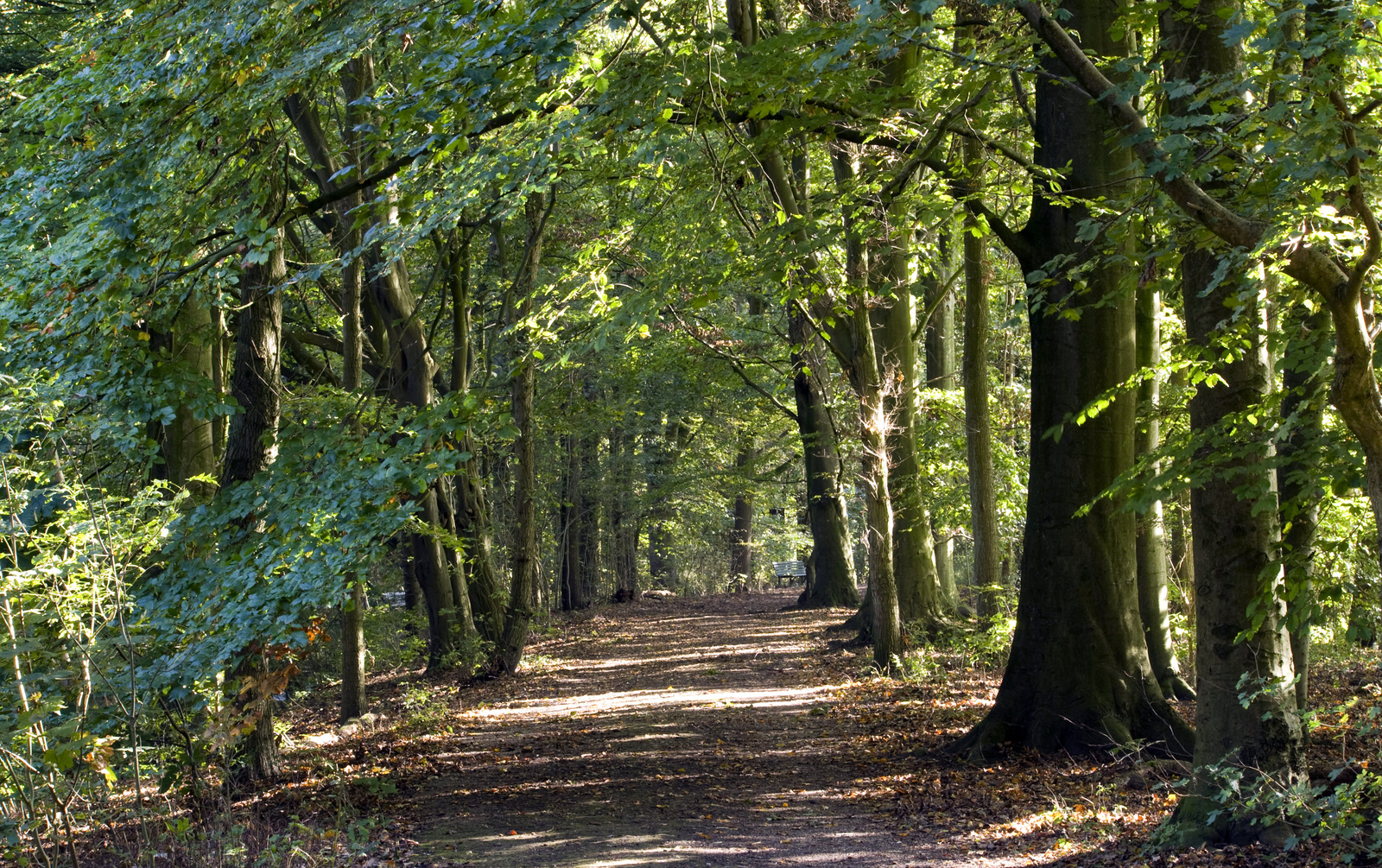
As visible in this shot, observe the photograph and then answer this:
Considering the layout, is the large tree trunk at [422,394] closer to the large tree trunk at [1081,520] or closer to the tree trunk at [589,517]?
the large tree trunk at [1081,520]

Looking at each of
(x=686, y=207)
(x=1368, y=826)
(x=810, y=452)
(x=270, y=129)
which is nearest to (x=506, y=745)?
(x=686, y=207)

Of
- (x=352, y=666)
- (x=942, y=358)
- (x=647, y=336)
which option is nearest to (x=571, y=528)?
(x=942, y=358)

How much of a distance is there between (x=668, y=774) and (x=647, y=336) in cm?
407

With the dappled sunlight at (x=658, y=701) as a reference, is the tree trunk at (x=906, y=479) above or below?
above

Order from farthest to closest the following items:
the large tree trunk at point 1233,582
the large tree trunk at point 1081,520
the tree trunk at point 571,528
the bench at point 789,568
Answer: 1. the bench at point 789,568
2. the tree trunk at point 571,528
3. the large tree trunk at point 1081,520
4. the large tree trunk at point 1233,582

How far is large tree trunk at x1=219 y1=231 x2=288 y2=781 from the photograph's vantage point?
8.70 metres

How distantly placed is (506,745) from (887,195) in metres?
6.90

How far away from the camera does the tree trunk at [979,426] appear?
40.7 feet

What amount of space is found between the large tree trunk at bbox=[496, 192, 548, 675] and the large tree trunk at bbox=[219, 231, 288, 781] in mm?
5009

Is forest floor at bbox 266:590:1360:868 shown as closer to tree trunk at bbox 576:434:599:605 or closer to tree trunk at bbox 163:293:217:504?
tree trunk at bbox 163:293:217:504

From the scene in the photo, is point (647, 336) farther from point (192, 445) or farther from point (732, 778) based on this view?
point (192, 445)

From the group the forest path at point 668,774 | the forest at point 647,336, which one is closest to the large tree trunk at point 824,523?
the forest path at point 668,774

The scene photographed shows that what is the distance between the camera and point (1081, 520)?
26.1 ft

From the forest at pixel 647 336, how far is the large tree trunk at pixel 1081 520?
1.3 inches
